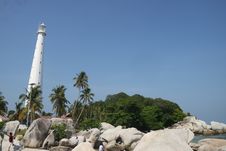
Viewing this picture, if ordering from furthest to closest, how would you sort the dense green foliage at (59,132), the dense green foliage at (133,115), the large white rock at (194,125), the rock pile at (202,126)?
1. the large white rock at (194,125)
2. the rock pile at (202,126)
3. the dense green foliage at (133,115)
4. the dense green foliage at (59,132)

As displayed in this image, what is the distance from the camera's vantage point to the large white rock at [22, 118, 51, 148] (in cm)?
3048

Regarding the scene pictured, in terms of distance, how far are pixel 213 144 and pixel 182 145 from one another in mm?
10488

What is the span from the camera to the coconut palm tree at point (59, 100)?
60.9 meters

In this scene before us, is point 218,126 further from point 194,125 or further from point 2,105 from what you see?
point 2,105

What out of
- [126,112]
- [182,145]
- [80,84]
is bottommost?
[182,145]

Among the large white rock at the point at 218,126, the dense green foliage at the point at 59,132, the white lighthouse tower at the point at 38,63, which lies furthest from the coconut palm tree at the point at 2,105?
the large white rock at the point at 218,126

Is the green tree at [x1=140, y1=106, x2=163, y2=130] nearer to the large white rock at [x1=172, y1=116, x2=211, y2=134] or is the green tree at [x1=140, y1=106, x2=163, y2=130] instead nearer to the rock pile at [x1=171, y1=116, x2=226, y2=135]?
the large white rock at [x1=172, y1=116, x2=211, y2=134]

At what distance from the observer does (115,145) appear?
29547 mm

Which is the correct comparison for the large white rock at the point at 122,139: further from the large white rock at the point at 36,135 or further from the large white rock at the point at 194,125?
the large white rock at the point at 194,125

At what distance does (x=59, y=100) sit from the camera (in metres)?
61.1

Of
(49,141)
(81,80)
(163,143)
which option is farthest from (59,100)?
(163,143)

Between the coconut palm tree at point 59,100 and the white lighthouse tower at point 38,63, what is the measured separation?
14.2 feet

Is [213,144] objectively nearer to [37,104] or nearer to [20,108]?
[37,104]

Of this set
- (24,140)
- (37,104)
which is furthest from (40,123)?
(37,104)
